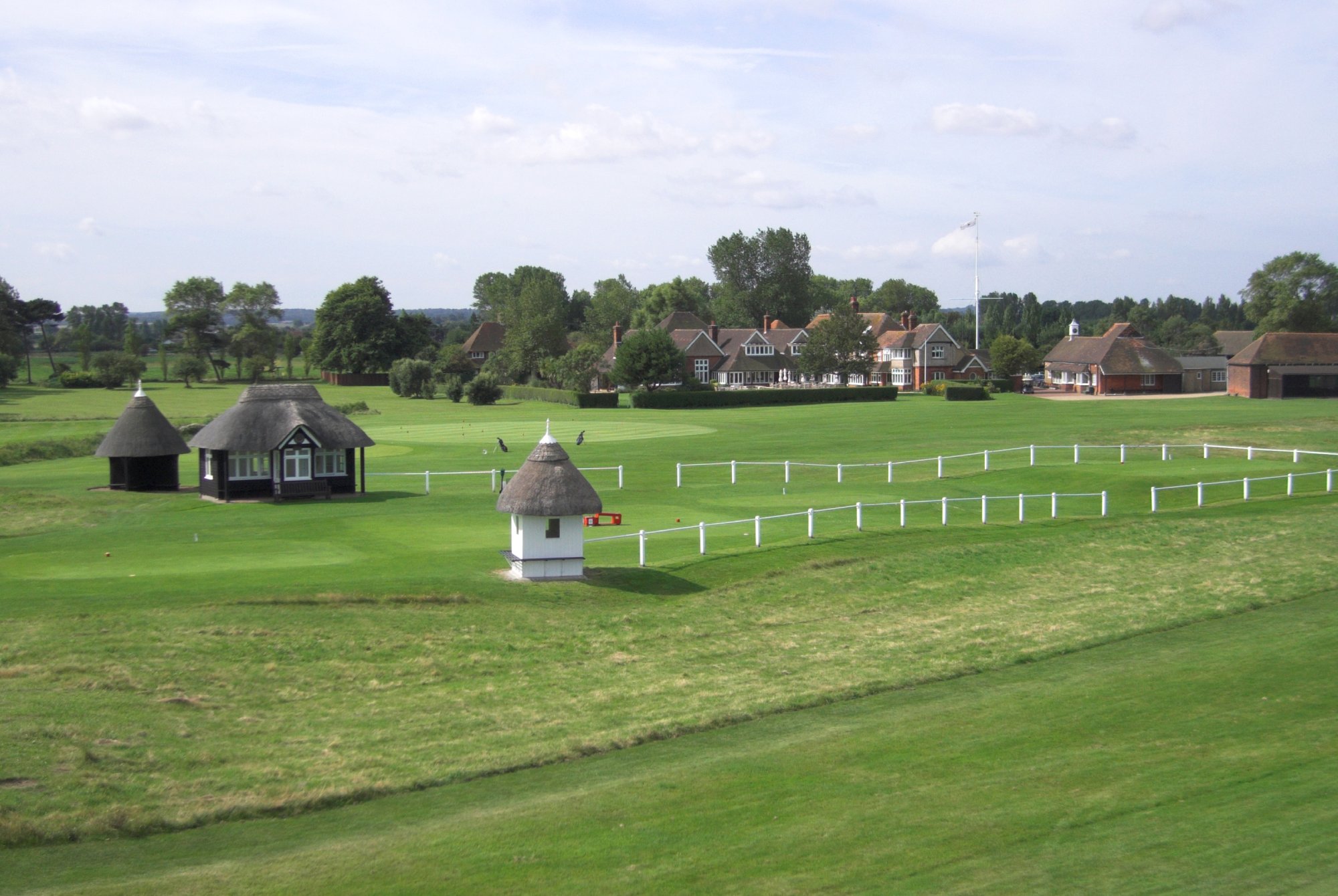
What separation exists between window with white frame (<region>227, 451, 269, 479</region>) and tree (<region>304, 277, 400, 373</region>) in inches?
3767

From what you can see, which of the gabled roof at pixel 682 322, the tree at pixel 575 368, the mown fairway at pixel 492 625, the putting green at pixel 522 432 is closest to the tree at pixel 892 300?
the gabled roof at pixel 682 322

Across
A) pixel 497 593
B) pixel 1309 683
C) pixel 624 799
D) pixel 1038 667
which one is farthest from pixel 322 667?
pixel 1309 683

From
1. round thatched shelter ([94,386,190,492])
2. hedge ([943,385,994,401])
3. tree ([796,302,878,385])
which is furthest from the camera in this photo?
tree ([796,302,878,385])

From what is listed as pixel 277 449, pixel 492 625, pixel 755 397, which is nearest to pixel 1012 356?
pixel 755 397

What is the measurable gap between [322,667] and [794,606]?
10394mm

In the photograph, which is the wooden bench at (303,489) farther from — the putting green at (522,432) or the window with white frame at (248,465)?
the putting green at (522,432)

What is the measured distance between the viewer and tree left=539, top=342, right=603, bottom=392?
356 ft

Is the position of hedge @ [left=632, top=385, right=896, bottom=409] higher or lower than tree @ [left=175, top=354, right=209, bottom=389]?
lower

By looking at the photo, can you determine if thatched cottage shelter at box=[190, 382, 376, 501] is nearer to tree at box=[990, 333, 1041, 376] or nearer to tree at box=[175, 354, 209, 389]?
tree at box=[990, 333, 1041, 376]

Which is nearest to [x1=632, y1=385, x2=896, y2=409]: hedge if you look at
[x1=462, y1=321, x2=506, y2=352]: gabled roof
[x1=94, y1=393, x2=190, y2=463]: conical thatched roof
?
[x1=94, y1=393, x2=190, y2=463]: conical thatched roof

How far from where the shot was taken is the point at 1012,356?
115688 millimetres

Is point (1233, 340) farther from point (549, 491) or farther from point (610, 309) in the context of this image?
point (549, 491)

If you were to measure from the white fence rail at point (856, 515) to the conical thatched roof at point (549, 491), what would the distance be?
2.28 m

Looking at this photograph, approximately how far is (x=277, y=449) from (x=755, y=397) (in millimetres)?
60953
